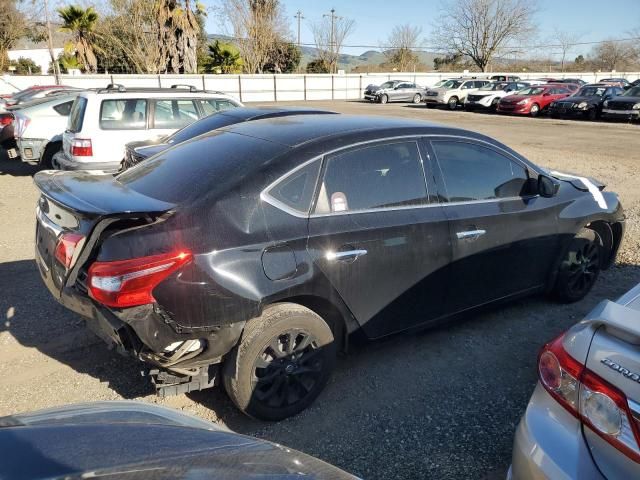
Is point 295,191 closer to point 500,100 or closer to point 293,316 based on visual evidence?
point 293,316

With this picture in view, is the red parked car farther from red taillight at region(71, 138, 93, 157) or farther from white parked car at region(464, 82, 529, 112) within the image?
red taillight at region(71, 138, 93, 157)

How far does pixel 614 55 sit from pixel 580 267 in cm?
8608

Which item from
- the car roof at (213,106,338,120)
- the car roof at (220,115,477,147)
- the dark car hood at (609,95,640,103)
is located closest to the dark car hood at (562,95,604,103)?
the dark car hood at (609,95,640,103)

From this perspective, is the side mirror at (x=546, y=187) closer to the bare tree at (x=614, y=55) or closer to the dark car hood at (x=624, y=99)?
the dark car hood at (x=624, y=99)

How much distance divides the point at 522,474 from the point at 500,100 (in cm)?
2876

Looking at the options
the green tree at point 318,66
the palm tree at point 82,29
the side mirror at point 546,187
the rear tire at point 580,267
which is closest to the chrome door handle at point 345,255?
the side mirror at point 546,187

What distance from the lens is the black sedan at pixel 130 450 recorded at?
1380mm

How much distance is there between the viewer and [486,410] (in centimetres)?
316

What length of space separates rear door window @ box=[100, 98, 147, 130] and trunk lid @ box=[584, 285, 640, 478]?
26.3 feet

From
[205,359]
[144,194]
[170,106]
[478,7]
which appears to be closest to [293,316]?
[205,359]

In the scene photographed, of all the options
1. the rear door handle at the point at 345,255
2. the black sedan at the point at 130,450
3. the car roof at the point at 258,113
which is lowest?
the black sedan at the point at 130,450

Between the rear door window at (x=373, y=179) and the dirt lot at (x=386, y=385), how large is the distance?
98cm

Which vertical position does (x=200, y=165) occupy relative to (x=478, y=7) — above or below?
below

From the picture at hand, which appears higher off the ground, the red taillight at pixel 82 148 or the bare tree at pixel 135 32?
the bare tree at pixel 135 32
